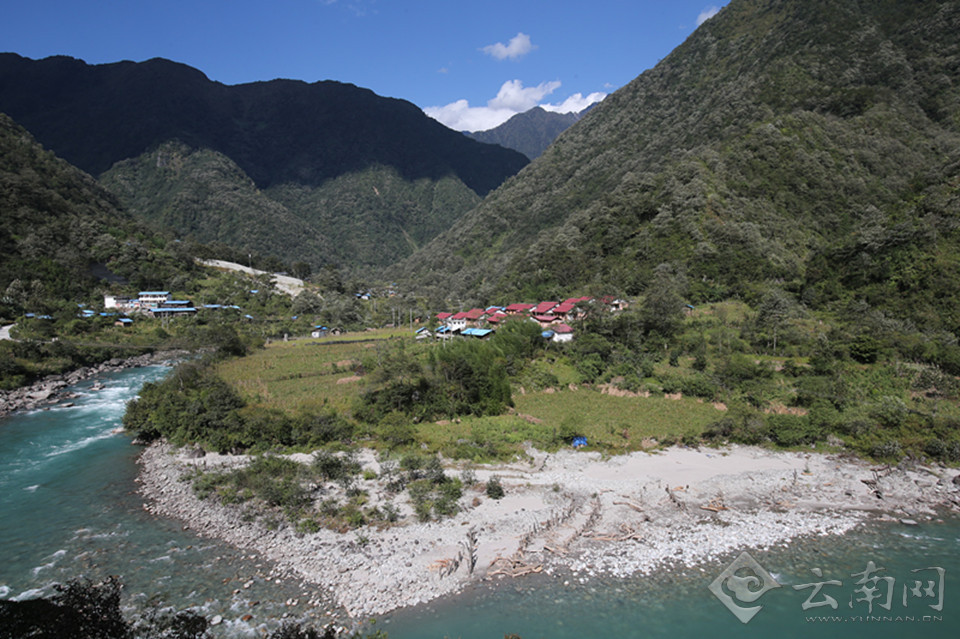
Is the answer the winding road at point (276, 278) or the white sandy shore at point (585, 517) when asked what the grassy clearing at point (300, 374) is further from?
the winding road at point (276, 278)

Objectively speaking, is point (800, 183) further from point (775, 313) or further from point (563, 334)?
point (563, 334)

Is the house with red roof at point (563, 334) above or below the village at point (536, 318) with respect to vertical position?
below

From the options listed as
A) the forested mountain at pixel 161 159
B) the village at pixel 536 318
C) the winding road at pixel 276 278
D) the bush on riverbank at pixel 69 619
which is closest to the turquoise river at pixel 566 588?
the bush on riverbank at pixel 69 619

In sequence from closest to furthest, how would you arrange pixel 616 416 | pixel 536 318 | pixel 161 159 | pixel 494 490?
pixel 494 490 → pixel 616 416 → pixel 536 318 → pixel 161 159

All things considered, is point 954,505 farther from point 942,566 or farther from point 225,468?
point 225,468

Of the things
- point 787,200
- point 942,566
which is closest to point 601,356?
point 942,566

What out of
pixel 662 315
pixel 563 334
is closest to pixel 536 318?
pixel 563 334

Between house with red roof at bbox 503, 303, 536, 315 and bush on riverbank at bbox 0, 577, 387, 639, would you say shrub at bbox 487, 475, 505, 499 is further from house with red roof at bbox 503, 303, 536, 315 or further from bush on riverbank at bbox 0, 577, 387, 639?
house with red roof at bbox 503, 303, 536, 315
